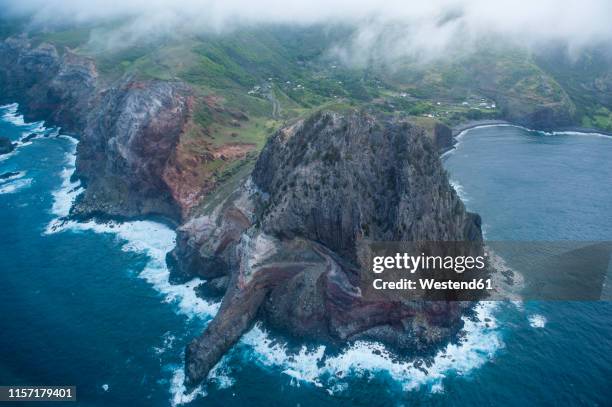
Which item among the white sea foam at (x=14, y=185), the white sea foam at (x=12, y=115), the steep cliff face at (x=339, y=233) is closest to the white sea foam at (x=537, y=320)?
the steep cliff face at (x=339, y=233)

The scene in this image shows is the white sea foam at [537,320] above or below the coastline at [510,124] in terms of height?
below

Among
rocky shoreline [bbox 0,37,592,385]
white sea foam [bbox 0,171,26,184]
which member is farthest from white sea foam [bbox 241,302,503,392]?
white sea foam [bbox 0,171,26,184]

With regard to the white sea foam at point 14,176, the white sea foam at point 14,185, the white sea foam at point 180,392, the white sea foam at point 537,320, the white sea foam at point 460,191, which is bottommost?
the white sea foam at point 180,392

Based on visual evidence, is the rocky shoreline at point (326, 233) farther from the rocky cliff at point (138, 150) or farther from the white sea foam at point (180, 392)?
the rocky cliff at point (138, 150)

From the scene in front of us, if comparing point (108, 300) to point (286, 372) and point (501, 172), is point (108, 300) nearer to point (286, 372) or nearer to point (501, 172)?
point (286, 372)

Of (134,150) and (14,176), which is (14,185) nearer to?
(14,176)

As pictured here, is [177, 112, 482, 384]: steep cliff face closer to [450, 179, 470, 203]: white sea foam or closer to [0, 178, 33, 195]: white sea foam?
[450, 179, 470, 203]: white sea foam

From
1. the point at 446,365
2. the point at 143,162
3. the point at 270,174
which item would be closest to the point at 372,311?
the point at 446,365
